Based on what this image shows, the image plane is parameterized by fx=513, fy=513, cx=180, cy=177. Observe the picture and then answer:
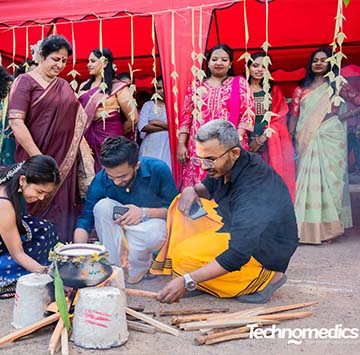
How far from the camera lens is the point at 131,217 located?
279cm

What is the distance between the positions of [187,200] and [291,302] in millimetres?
742

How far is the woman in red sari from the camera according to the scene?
4.03m

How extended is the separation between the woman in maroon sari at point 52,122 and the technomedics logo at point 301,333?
1675mm

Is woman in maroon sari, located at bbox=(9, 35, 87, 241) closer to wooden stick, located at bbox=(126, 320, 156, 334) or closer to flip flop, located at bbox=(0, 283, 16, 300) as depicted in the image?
flip flop, located at bbox=(0, 283, 16, 300)

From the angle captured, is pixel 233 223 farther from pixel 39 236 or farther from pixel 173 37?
pixel 173 37

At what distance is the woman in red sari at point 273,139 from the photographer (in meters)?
4.03

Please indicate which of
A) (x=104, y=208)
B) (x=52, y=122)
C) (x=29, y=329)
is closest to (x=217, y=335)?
(x=29, y=329)

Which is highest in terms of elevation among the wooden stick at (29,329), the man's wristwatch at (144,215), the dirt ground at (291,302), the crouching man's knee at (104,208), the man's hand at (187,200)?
the man's hand at (187,200)

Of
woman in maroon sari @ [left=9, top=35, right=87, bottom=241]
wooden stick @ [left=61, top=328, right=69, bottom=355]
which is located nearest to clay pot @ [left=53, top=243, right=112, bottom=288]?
wooden stick @ [left=61, top=328, right=69, bottom=355]

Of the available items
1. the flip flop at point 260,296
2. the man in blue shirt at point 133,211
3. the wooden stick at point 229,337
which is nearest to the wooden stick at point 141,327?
the wooden stick at point 229,337

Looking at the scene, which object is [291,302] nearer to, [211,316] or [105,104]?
[211,316]

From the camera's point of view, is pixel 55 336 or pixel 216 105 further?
pixel 216 105

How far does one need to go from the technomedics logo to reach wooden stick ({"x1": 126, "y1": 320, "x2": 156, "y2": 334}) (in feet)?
1.32

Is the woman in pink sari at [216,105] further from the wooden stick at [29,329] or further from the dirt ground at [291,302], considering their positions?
the wooden stick at [29,329]
